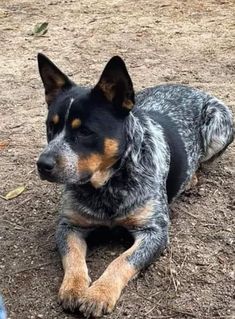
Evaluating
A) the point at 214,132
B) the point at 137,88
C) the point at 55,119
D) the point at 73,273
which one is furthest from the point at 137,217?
the point at 137,88

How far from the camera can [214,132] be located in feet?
19.9

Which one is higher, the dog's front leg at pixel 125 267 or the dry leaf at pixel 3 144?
the dog's front leg at pixel 125 267

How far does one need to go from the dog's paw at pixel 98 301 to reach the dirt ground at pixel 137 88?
0.25 ft

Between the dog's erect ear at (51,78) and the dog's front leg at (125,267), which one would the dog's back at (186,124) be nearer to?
the dog's front leg at (125,267)

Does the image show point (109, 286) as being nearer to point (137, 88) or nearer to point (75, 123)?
point (75, 123)

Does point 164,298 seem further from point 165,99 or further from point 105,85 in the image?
point 165,99

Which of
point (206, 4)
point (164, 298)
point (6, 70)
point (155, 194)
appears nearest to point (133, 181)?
point (155, 194)

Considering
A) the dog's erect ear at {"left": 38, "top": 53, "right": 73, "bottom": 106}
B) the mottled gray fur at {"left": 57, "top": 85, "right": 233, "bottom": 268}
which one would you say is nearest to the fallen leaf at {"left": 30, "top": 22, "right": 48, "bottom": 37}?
the mottled gray fur at {"left": 57, "top": 85, "right": 233, "bottom": 268}

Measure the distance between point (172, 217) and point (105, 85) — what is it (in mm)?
1381

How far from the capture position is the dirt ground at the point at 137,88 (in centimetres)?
442

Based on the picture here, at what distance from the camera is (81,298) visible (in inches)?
163

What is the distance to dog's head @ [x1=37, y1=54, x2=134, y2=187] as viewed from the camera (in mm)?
4328

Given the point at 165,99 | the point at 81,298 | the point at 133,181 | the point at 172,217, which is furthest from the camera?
the point at 165,99

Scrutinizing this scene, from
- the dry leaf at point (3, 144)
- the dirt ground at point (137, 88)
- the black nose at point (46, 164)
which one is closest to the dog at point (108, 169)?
the black nose at point (46, 164)
